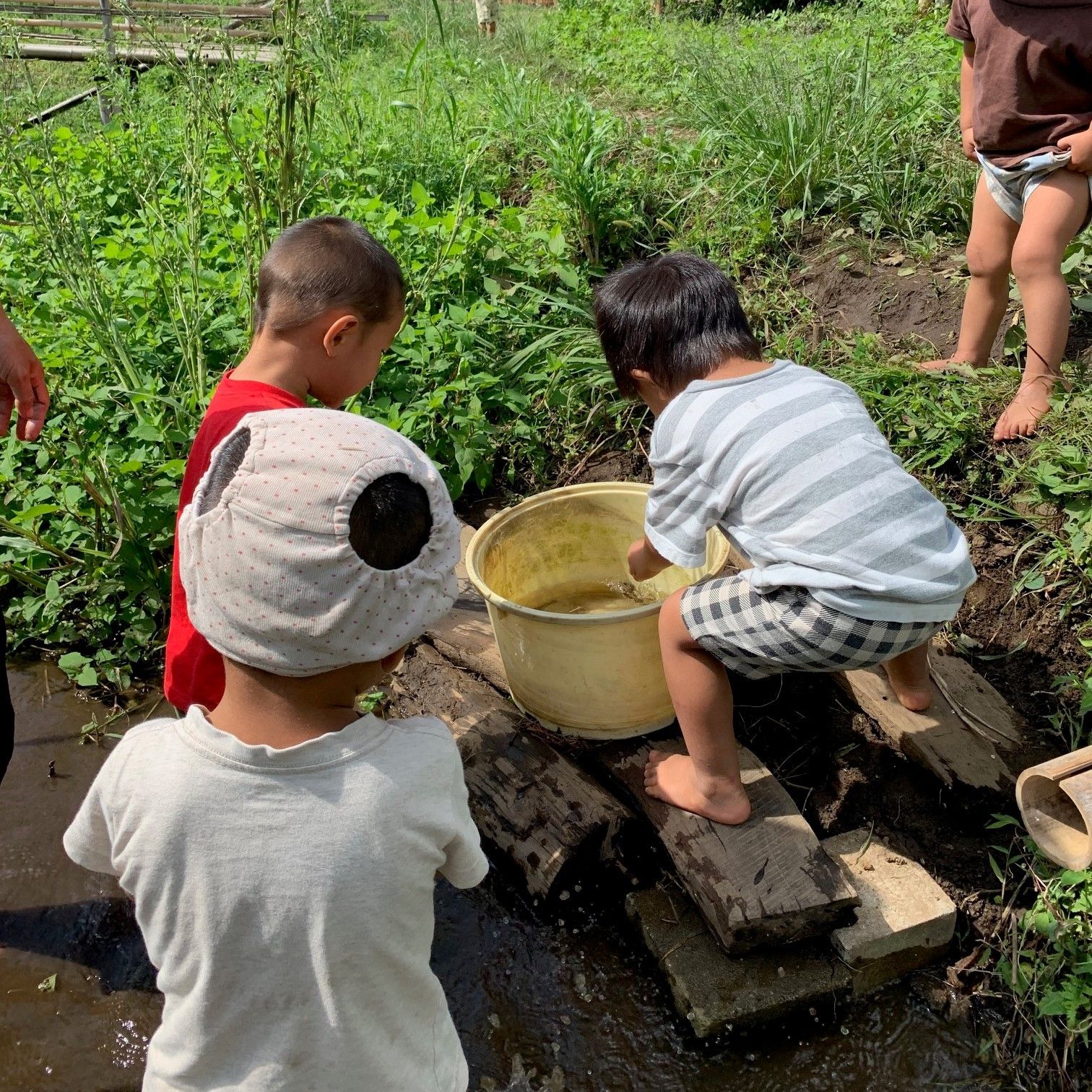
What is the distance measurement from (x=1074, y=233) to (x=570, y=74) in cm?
486

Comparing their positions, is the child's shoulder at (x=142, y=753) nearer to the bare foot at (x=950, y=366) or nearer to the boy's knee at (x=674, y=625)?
the boy's knee at (x=674, y=625)

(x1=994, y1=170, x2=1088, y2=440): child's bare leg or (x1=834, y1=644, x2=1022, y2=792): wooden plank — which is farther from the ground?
(x1=994, y1=170, x2=1088, y2=440): child's bare leg

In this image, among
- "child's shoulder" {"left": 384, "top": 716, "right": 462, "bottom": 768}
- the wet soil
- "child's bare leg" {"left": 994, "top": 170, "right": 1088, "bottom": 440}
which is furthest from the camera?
the wet soil

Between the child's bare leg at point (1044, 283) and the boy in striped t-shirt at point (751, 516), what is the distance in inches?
42.0

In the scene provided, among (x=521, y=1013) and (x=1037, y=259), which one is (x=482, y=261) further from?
(x=521, y=1013)

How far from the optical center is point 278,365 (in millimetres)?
2180

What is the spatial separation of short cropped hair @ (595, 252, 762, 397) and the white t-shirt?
120 centimetres

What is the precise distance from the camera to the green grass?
289 centimetres

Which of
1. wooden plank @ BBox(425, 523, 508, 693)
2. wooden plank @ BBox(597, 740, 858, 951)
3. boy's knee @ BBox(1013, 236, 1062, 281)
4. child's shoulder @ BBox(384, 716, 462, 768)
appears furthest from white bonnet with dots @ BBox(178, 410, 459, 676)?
boy's knee @ BBox(1013, 236, 1062, 281)

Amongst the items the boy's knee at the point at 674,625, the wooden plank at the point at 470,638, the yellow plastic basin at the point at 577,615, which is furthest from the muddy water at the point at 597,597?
the boy's knee at the point at 674,625

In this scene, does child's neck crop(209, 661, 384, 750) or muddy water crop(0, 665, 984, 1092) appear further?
muddy water crop(0, 665, 984, 1092)

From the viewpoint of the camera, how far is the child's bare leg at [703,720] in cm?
222

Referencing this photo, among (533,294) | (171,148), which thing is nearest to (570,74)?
(171,148)

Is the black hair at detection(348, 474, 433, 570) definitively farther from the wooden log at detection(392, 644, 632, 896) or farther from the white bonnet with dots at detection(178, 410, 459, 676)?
the wooden log at detection(392, 644, 632, 896)
